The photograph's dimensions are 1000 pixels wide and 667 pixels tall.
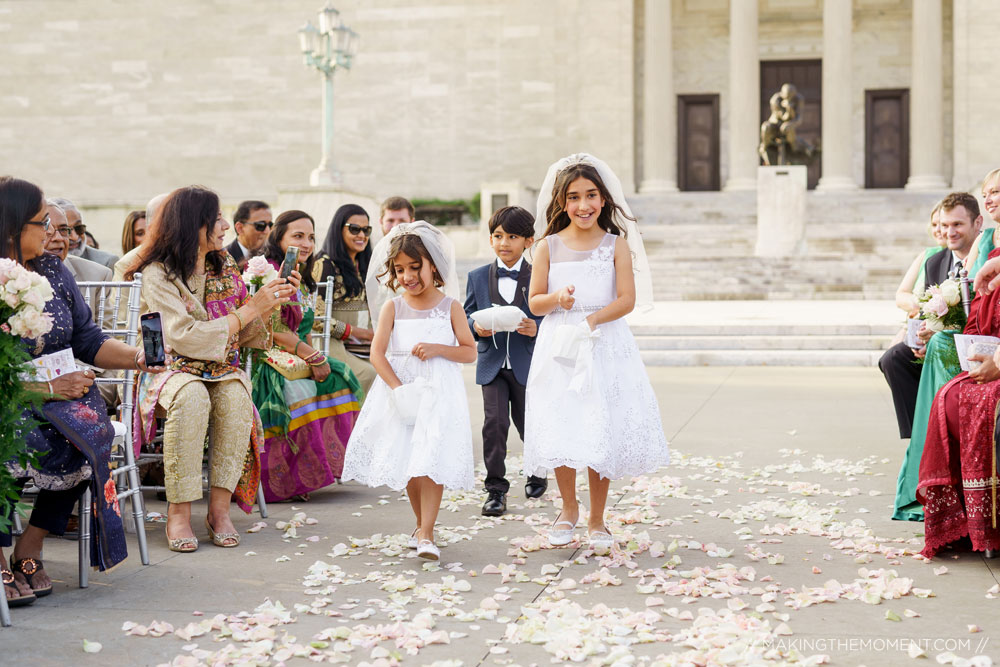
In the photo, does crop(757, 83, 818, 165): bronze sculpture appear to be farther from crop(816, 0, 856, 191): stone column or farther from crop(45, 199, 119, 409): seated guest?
crop(45, 199, 119, 409): seated guest

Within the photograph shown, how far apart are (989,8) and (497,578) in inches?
1163

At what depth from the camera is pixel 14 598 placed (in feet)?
14.4

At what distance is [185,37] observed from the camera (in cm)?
A: 3303

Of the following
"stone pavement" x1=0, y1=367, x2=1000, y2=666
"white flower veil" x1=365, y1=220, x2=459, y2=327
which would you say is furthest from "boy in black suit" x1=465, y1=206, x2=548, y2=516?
"white flower veil" x1=365, y1=220, x2=459, y2=327

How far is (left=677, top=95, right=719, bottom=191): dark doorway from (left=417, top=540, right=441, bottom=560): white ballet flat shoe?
93.2 ft

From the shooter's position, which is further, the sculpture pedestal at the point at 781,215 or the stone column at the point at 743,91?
the stone column at the point at 743,91

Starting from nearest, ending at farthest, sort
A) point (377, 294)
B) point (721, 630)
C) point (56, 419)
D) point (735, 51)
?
point (721, 630)
point (56, 419)
point (377, 294)
point (735, 51)

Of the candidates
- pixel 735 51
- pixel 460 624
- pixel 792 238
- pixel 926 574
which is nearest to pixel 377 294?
pixel 460 624

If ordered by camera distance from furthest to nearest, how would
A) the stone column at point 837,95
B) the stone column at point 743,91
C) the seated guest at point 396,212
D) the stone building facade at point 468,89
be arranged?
the stone building facade at point 468,89
the stone column at point 743,91
the stone column at point 837,95
the seated guest at point 396,212

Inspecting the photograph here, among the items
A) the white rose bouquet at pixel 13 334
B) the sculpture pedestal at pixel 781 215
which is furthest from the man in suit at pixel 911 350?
the sculpture pedestal at pixel 781 215

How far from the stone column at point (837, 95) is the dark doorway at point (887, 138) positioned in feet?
10.2

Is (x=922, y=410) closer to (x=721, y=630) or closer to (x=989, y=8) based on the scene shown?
(x=721, y=630)

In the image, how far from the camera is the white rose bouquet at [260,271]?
5953mm

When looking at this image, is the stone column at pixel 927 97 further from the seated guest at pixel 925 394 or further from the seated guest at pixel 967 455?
the seated guest at pixel 967 455
